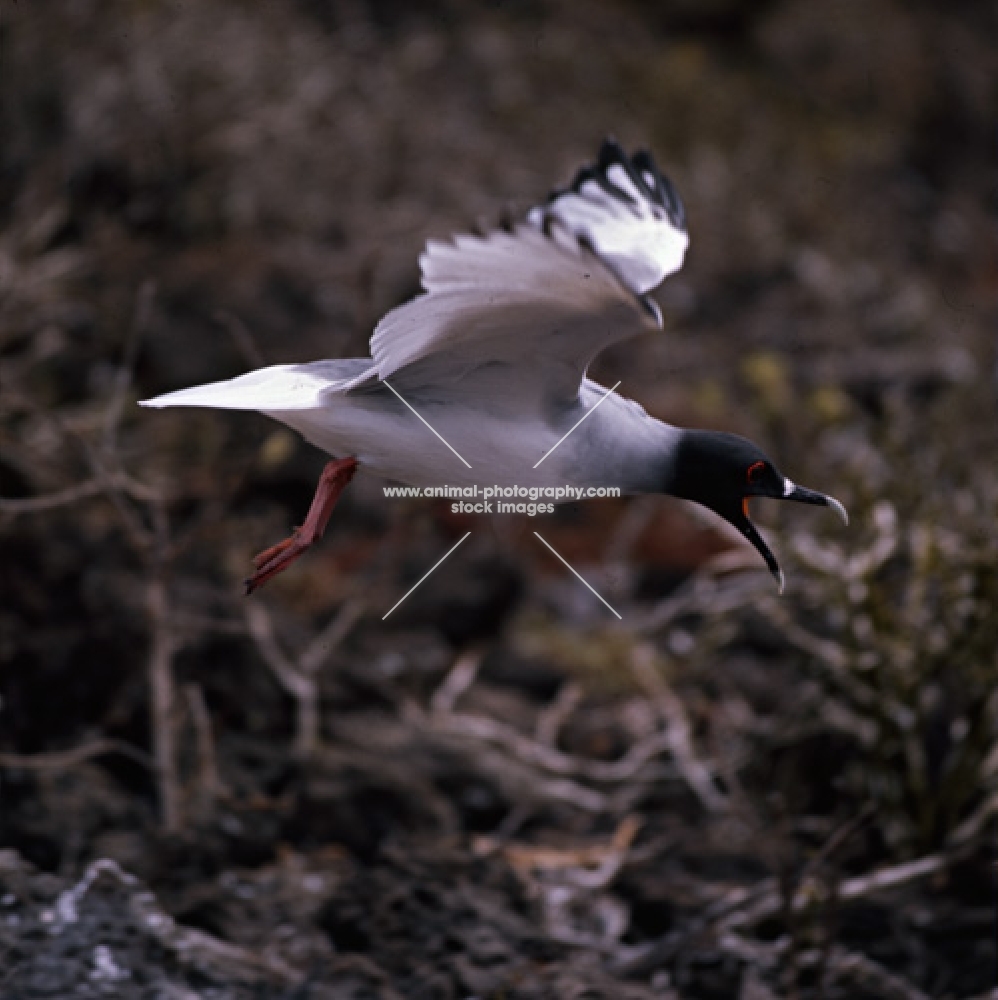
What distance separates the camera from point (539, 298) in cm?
201

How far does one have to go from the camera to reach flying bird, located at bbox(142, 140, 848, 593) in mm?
2100

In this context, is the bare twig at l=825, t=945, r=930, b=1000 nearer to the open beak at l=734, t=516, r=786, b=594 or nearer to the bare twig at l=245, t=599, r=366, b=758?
the open beak at l=734, t=516, r=786, b=594

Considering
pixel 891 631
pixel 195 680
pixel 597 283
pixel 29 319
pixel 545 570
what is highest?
pixel 597 283

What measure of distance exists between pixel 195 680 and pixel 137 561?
2.62ft

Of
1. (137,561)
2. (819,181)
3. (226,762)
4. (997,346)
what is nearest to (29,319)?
(137,561)

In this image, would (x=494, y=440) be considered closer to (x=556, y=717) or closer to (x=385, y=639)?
(x=556, y=717)

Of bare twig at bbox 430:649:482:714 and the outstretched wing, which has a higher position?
the outstretched wing

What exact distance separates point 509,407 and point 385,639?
3.26 metres

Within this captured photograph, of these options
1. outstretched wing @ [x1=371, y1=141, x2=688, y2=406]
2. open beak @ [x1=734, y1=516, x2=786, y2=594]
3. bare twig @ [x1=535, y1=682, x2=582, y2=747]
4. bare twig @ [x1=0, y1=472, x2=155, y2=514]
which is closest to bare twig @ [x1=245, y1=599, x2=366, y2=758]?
bare twig @ [x1=0, y1=472, x2=155, y2=514]

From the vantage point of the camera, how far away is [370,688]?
497cm

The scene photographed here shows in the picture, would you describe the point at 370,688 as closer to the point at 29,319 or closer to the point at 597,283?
the point at 29,319

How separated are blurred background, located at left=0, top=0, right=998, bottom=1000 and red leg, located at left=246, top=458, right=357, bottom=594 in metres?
0.68

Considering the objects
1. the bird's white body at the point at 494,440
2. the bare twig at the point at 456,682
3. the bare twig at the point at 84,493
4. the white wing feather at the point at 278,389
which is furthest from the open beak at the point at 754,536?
the bare twig at the point at 456,682

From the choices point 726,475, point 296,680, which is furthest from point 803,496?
point 296,680
